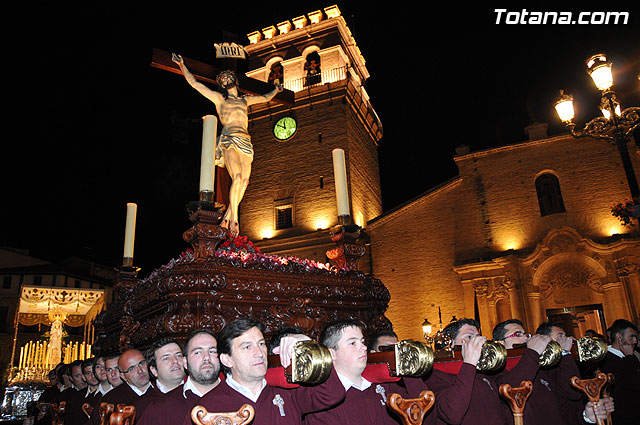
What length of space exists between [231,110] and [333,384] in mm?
5101

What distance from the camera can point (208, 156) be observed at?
475 centimetres

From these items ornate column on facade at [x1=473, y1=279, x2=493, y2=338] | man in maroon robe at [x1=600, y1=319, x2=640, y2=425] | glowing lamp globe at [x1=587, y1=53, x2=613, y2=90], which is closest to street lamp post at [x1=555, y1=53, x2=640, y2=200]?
glowing lamp globe at [x1=587, y1=53, x2=613, y2=90]

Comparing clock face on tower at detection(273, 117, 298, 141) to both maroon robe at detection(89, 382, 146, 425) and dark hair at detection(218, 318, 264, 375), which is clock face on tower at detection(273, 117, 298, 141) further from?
dark hair at detection(218, 318, 264, 375)

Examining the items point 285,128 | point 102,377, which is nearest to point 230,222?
point 102,377

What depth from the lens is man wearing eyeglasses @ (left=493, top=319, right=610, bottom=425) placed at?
11.2 feet

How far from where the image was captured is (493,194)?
2006 cm

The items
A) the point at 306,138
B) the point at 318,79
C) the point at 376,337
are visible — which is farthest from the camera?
the point at 318,79

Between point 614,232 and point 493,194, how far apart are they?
468 centimetres

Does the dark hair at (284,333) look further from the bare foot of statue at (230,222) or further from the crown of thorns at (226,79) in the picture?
the crown of thorns at (226,79)

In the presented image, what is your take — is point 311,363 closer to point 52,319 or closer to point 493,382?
point 493,382

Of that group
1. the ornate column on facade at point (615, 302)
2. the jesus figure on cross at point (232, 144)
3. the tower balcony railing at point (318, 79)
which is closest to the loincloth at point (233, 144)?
the jesus figure on cross at point (232, 144)

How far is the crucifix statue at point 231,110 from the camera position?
632 centimetres

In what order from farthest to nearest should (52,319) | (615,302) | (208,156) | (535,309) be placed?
(535,309) → (615,302) → (52,319) → (208,156)

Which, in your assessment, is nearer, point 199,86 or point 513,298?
point 199,86
